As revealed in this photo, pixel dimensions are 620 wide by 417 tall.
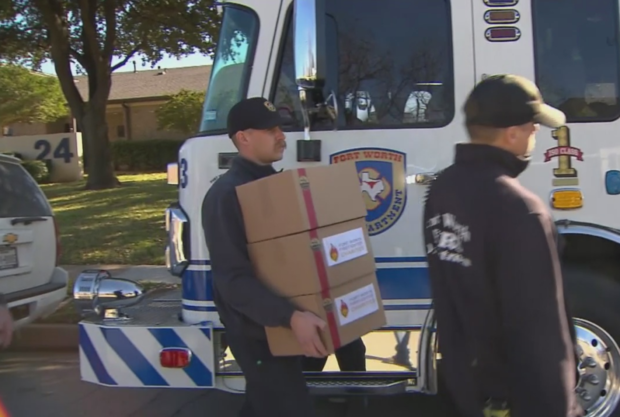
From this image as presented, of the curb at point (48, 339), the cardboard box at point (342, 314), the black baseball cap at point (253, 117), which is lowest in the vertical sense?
the curb at point (48, 339)

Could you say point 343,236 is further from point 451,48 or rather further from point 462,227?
point 451,48

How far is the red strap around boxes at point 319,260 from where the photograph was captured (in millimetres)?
2877

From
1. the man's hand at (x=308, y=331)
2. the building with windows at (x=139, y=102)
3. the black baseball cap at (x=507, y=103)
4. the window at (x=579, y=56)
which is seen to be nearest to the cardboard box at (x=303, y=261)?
the man's hand at (x=308, y=331)

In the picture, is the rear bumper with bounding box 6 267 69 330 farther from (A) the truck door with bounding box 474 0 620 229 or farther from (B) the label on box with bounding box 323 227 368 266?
(A) the truck door with bounding box 474 0 620 229

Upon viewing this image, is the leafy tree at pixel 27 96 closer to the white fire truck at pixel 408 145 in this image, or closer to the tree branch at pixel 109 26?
the tree branch at pixel 109 26

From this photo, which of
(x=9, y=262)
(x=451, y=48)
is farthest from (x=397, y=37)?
(x=9, y=262)

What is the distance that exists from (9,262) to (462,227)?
447 centimetres

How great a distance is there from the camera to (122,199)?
16016 mm

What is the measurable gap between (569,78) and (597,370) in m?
1.55

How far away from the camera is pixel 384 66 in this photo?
3873 millimetres

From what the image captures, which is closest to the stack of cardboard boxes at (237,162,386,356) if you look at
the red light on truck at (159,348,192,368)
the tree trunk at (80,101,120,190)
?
the red light on truck at (159,348,192,368)

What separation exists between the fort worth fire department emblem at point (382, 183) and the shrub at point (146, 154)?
27353 mm

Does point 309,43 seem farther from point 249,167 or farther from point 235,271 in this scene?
point 235,271

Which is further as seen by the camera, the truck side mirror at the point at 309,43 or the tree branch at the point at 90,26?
the tree branch at the point at 90,26
